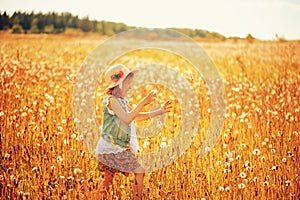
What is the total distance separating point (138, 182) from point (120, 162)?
0.24 meters

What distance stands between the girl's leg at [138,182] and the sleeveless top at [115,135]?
22 centimetres

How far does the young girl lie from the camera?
3489 millimetres

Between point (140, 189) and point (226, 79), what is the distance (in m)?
5.61

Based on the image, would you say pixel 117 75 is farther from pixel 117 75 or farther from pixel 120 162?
pixel 120 162

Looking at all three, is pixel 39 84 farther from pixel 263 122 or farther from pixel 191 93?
pixel 263 122

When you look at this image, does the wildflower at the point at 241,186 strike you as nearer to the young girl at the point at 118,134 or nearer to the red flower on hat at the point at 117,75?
the young girl at the point at 118,134

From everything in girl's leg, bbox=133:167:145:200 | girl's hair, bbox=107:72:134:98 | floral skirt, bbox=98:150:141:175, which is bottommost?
girl's leg, bbox=133:167:145:200

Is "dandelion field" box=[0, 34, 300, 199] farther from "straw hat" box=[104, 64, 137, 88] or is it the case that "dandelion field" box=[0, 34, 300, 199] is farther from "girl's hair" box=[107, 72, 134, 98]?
"straw hat" box=[104, 64, 137, 88]

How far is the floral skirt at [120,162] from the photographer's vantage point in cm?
352

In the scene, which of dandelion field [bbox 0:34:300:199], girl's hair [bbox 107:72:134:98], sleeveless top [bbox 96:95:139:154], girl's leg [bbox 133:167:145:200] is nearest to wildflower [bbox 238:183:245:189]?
dandelion field [bbox 0:34:300:199]

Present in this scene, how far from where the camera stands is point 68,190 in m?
3.66

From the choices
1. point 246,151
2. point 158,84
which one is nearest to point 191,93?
point 158,84

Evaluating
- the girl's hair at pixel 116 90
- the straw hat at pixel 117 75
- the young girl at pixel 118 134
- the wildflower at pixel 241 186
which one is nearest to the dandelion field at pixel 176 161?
the wildflower at pixel 241 186

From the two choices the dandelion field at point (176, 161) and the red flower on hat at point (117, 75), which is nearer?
the red flower on hat at point (117, 75)
